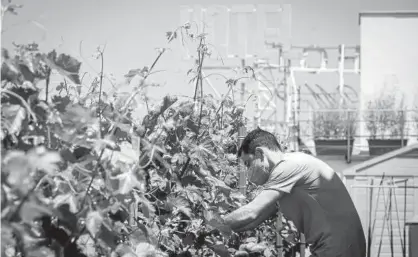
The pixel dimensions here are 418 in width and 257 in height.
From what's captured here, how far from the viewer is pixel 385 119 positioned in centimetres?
1538

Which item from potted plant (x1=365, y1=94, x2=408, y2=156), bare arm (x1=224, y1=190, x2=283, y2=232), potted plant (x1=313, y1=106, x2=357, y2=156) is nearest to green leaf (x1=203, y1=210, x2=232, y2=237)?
bare arm (x1=224, y1=190, x2=283, y2=232)

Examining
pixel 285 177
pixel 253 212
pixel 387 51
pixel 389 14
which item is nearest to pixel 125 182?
pixel 253 212

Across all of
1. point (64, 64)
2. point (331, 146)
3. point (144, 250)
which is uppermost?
point (64, 64)

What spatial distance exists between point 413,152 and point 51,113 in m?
8.07

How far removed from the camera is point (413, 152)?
933cm

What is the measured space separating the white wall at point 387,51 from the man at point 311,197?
625 inches

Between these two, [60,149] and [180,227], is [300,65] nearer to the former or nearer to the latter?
[180,227]

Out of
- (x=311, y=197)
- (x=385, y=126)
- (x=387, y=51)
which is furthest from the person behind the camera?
(x=387, y=51)

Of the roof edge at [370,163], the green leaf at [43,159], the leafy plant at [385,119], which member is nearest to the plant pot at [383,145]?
the leafy plant at [385,119]

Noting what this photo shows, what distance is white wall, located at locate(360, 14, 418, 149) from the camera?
762 inches

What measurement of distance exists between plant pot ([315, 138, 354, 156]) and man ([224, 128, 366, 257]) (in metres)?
11.6

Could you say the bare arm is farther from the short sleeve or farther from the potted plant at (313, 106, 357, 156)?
the potted plant at (313, 106, 357, 156)

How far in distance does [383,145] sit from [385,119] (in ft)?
1.99

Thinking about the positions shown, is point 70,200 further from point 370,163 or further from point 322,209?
point 370,163
